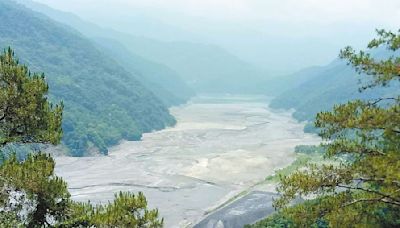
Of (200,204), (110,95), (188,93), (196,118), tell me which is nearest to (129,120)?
Result: (110,95)

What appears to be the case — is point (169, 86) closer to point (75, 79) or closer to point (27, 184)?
point (75, 79)

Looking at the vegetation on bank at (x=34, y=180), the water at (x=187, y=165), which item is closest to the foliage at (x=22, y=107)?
the vegetation on bank at (x=34, y=180)

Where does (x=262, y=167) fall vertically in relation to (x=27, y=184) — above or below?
below

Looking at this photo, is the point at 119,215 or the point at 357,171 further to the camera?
the point at 357,171

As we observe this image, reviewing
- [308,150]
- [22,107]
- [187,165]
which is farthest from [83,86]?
[22,107]

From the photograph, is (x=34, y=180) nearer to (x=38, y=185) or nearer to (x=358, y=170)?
(x=38, y=185)

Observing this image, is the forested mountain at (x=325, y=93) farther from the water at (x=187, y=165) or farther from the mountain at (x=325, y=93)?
the water at (x=187, y=165)
